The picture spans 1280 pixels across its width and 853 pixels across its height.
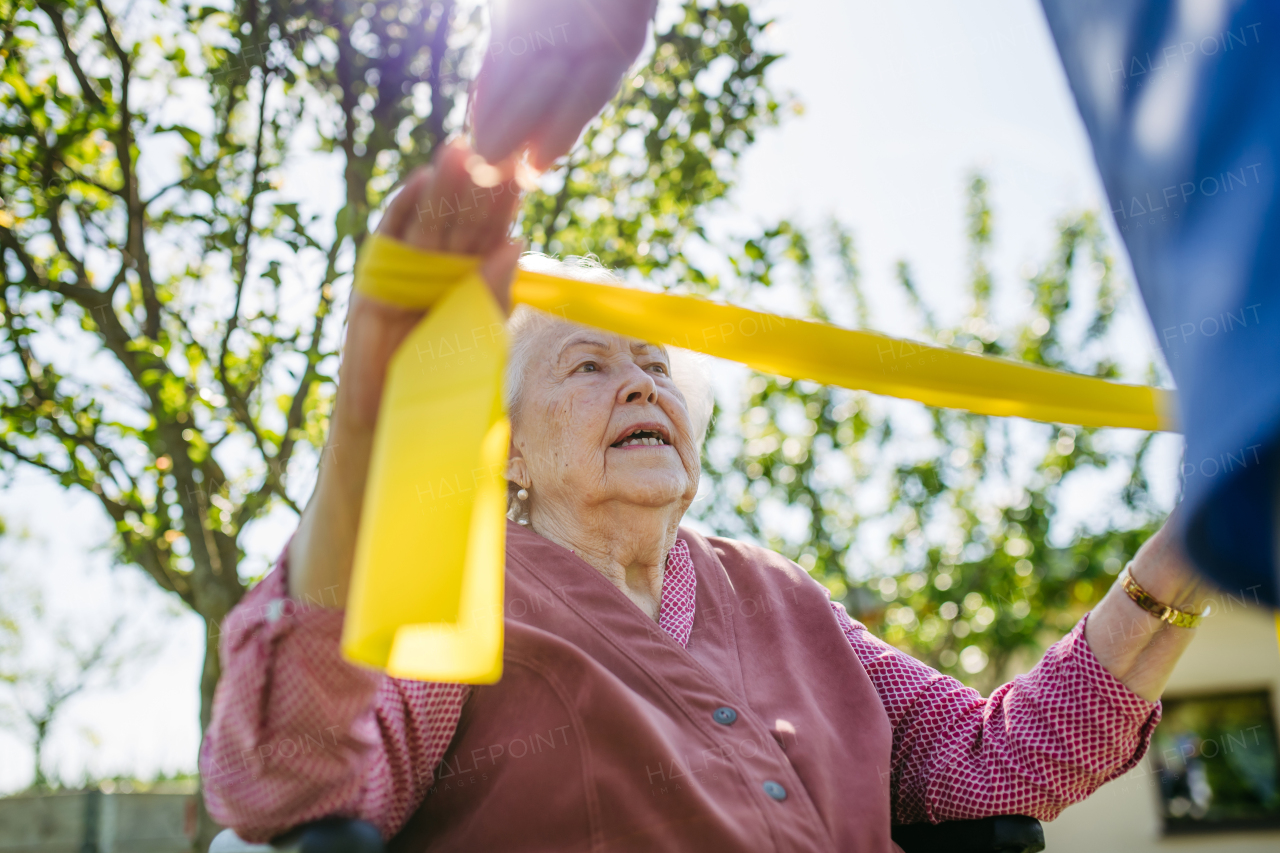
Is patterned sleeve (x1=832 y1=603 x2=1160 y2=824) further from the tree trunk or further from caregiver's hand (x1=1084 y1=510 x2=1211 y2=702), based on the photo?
the tree trunk

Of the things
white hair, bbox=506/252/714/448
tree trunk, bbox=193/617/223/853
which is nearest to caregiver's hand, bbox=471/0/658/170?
white hair, bbox=506/252/714/448

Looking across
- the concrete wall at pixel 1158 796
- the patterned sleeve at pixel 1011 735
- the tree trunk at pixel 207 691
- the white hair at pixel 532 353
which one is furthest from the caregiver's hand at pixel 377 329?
the concrete wall at pixel 1158 796

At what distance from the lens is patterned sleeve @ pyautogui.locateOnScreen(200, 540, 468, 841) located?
0.95 meters

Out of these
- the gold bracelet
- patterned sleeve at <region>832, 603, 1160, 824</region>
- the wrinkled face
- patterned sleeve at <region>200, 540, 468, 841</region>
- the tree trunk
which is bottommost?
the tree trunk

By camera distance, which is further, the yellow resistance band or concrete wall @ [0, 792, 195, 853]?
concrete wall @ [0, 792, 195, 853]

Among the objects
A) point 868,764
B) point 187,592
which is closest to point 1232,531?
point 868,764

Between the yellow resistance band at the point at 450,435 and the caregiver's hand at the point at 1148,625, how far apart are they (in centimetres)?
63

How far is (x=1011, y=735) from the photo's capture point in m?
1.60

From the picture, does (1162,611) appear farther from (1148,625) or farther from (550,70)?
(550,70)

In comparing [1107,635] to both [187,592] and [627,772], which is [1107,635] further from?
[187,592]

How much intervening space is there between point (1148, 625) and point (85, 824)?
6733 millimetres

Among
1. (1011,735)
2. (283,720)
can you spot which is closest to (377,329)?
(283,720)

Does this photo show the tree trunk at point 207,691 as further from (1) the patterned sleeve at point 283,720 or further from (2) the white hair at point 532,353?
(1) the patterned sleeve at point 283,720

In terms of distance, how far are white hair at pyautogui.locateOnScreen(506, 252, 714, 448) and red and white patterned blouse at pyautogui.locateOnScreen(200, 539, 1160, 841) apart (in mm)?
405
